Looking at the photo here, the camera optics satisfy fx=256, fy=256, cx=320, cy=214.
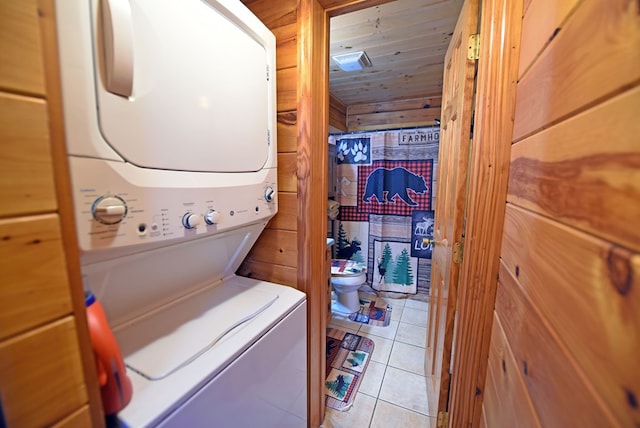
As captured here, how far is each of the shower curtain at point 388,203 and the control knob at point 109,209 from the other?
2579mm

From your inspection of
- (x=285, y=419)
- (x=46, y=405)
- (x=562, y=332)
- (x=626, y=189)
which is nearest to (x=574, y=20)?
(x=626, y=189)

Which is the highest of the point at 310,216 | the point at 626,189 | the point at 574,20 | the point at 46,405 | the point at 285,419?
the point at 574,20

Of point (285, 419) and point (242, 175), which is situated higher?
point (242, 175)

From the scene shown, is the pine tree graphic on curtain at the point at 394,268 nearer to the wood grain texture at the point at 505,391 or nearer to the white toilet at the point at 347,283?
the white toilet at the point at 347,283

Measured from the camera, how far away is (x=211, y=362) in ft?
2.26

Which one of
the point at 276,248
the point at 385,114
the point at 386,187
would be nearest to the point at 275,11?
the point at 276,248

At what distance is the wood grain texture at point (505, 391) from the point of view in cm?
57

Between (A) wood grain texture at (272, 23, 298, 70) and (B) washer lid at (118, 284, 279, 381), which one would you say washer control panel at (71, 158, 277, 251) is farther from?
(A) wood grain texture at (272, 23, 298, 70)

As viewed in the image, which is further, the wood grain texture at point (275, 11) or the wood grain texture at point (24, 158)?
the wood grain texture at point (275, 11)

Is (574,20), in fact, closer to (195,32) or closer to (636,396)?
(636,396)

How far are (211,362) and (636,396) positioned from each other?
2.58 feet

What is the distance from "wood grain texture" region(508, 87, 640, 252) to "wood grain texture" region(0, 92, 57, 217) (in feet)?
2.49

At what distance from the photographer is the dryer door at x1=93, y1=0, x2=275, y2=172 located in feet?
1.79

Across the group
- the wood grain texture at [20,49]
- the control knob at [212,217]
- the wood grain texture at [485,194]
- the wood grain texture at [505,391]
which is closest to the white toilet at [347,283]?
the wood grain texture at [485,194]
